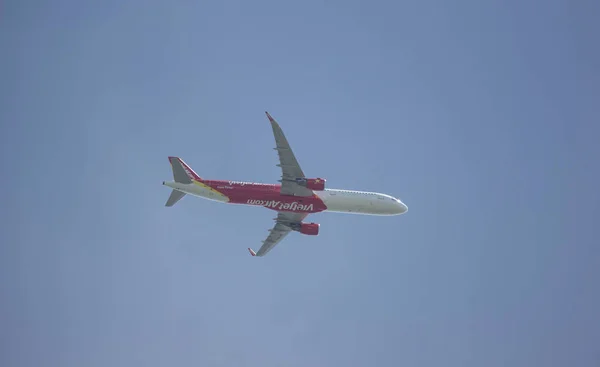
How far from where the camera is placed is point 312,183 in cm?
6488

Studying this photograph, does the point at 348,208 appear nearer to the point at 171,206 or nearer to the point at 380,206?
the point at 380,206

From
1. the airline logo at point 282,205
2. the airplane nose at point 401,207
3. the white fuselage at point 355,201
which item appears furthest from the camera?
the airplane nose at point 401,207

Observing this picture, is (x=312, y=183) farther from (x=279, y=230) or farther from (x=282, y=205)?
(x=279, y=230)

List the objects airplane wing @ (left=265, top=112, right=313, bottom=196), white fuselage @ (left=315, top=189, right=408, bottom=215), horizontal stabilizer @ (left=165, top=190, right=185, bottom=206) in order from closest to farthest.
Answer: airplane wing @ (left=265, top=112, right=313, bottom=196) < horizontal stabilizer @ (left=165, top=190, right=185, bottom=206) < white fuselage @ (left=315, top=189, right=408, bottom=215)

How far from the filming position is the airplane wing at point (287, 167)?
2388 inches

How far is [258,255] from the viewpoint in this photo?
244ft

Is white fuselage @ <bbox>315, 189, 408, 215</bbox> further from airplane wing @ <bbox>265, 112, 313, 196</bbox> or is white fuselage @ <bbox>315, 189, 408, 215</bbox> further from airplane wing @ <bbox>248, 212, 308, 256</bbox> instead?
airplane wing @ <bbox>248, 212, 308, 256</bbox>

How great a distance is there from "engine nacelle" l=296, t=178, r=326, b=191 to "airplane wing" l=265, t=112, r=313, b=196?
40 centimetres

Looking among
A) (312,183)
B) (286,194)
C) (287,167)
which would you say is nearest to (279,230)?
(286,194)

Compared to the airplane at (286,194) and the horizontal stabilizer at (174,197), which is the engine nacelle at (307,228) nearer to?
the airplane at (286,194)

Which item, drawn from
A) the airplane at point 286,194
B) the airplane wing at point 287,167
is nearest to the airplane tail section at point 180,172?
the airplane at point 286,194

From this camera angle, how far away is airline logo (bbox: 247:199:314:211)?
216 ft

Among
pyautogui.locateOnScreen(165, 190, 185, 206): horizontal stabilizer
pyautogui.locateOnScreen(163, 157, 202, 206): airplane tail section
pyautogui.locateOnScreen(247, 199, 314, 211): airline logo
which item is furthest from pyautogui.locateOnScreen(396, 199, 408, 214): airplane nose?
pyautogui.locateOnScreen(165, 190, 185, 206): horizontal stabilizer

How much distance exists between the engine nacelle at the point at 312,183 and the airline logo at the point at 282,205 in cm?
259
